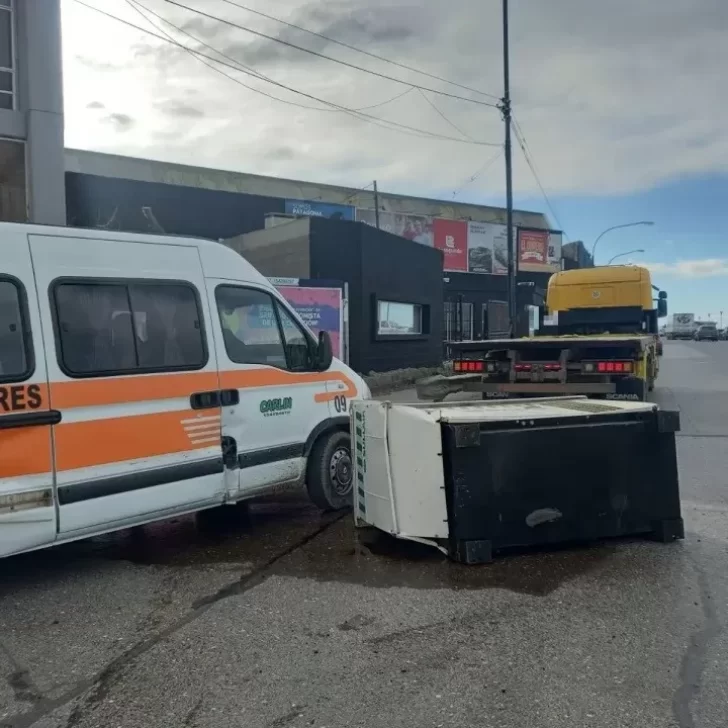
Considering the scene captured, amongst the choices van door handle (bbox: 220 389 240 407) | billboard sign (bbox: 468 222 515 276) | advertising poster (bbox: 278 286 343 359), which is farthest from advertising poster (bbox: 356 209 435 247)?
van door handle (bbox: 220 389 240 407)

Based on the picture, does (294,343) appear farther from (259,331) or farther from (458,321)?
(458,321)

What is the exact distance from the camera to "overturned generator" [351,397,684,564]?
488cm

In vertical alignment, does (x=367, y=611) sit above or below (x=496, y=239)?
below

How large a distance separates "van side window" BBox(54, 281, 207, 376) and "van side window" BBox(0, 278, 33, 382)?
0.22 metres

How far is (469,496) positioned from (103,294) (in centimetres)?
284

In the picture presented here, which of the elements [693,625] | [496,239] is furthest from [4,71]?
[496,239]

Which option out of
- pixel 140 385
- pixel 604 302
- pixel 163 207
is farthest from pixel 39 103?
pixel 604 302

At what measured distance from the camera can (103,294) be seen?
4.81 m

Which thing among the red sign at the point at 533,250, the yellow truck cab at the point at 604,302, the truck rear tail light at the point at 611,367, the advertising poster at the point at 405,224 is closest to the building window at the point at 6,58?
the truck rear tail light at the point at 611,367

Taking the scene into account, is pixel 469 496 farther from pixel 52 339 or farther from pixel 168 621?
pixel 52 339

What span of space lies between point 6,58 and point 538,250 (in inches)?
1233

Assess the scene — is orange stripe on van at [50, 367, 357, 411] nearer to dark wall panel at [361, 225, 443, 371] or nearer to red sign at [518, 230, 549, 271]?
dark wall panel at [361, 225, 443, 371]

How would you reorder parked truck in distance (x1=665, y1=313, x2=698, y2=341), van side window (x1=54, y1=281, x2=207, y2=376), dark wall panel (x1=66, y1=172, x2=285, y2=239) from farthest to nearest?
parked truck in distance (x1=665, y1=313, x2=698, y2=341) < dark wall panel (x1=66, y1=172, x2=285, y2=239) < van side window (x1=54, y1=281, x2=207, y2=376)

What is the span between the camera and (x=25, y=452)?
169 inches
